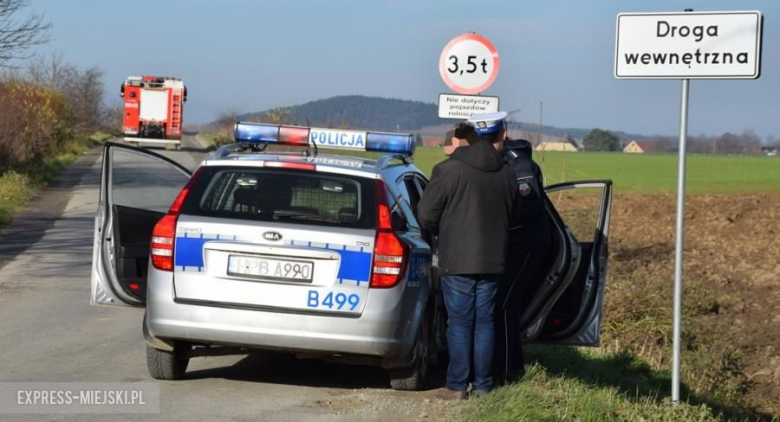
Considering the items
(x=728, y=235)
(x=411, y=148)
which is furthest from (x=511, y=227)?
(x=728, y=235)

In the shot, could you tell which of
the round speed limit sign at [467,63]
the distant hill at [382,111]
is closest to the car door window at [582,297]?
the round speed limit sign at [467,63]

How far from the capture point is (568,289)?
8453 millimetres

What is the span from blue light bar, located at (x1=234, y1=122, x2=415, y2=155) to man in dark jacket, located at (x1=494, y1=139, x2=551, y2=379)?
3.06ft

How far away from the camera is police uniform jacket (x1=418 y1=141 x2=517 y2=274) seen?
7.04 m

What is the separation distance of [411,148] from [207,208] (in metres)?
1.81

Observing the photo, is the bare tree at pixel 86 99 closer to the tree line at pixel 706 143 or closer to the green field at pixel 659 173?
the green field at pixel 659 173

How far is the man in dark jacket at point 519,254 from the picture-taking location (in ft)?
25.0

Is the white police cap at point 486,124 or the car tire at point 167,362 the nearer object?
the white police cap at point 486,124

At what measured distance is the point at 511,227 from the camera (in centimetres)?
745

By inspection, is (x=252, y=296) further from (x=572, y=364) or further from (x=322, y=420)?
(x=572, y=364)

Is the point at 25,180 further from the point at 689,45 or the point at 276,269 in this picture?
the point at 689,45

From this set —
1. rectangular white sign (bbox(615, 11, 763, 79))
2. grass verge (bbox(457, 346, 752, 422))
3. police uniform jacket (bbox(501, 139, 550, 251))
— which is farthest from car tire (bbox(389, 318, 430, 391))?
rectangular white sign (bbox(615, 11, 763, 79))

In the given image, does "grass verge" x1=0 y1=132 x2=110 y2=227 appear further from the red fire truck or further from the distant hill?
the distant hill

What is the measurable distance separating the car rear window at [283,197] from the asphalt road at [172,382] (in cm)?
118
